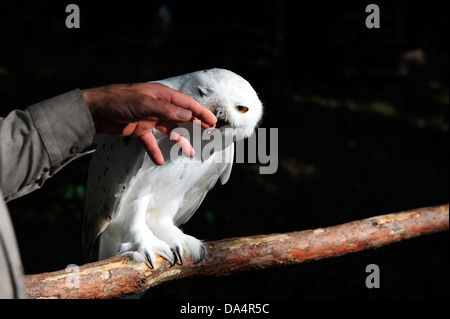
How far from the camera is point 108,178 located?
7.89 feet

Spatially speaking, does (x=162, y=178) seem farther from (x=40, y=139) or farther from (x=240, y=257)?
(x=40, y=139)

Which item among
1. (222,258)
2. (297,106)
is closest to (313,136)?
(297,106)

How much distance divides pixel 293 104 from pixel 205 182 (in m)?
4.18

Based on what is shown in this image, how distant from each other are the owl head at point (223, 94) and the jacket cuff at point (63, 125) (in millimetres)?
611

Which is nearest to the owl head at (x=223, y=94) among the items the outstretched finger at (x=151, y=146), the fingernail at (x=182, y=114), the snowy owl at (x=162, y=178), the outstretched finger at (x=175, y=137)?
the snowy owl at (x=162, y=178)

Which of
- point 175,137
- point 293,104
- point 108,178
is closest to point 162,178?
point 108,178

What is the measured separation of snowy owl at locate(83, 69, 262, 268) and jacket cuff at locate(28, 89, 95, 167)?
23.0 inches

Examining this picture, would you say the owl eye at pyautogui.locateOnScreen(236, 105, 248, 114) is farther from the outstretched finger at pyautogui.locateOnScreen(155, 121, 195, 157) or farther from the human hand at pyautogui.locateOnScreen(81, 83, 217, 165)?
the human hand at pyautogui.locateOnScreen(81, 83, 217, 165)

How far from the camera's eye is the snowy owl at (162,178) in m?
2.12

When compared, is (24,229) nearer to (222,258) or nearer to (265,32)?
(222,258)

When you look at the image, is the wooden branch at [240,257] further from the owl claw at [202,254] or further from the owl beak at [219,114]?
the owl beak at [219,114]

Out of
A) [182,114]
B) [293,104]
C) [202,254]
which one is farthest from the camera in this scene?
[293,104]

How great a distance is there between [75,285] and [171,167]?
0.80m

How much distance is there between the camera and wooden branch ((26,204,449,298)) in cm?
170
